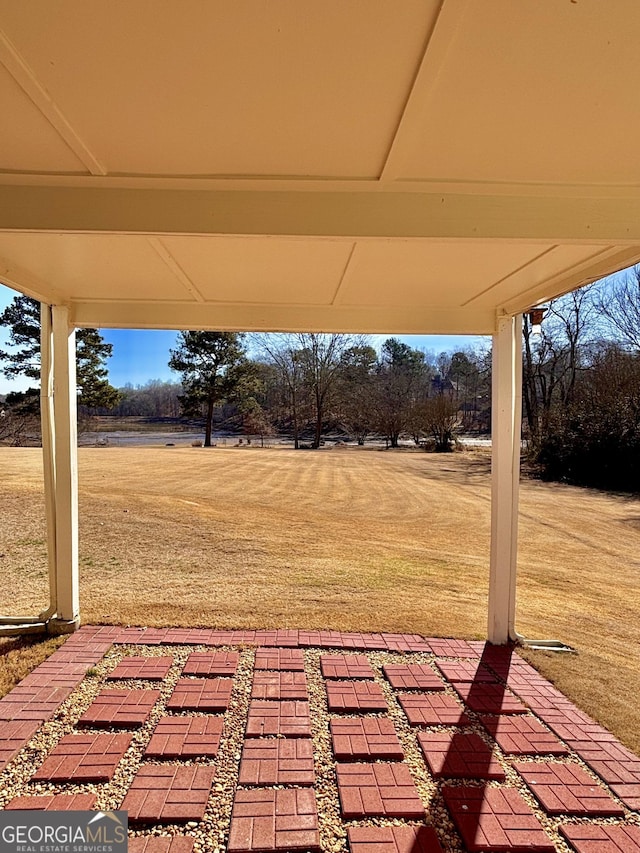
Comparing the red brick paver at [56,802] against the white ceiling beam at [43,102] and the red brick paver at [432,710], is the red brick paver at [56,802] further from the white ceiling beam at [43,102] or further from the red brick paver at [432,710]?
the white ceiling beam at [43,102]

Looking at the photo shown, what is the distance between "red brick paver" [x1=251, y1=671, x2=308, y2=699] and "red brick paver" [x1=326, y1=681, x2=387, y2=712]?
0.54 feet

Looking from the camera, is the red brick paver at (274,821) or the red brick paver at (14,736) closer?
the red brick paver at (274,821)

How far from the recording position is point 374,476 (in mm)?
12883

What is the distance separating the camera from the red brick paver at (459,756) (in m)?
2.15

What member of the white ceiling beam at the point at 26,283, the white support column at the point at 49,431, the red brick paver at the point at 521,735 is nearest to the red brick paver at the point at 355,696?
the red brick paver at the point at 521,735

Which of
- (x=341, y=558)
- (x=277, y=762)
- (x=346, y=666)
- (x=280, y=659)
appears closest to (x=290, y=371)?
(x=341, y=558)

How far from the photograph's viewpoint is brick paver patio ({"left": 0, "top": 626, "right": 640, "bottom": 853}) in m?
1.84

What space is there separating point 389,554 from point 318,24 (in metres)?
6.01

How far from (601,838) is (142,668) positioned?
94.4 inches

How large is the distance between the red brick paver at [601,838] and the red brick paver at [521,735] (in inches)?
17.2

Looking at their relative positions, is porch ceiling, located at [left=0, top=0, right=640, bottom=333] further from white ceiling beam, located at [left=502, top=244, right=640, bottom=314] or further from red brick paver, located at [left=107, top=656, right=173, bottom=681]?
red brick paver, located at [left=107, top=656, right=173, bottom=681]

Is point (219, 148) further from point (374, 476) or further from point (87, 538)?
point (374, 476)

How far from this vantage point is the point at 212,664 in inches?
120

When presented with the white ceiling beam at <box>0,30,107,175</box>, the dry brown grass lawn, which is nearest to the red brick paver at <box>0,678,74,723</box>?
the dry brown grass lawn
